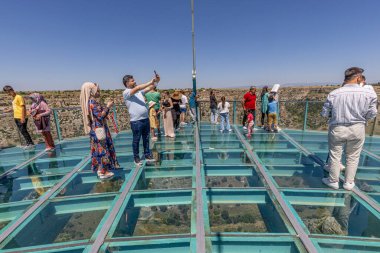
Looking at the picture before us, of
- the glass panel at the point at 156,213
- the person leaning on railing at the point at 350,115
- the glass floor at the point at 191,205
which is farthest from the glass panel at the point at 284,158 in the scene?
the glass panel at the point at 156,213

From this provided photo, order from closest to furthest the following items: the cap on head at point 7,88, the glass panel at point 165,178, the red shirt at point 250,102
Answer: the glass panel at point 165,178
the cap on head at point 7,88
the red shirt at point 250,102

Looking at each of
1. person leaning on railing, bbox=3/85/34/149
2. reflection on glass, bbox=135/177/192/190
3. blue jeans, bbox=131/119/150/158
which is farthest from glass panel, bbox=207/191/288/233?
person leaning on railing, bbox=3/85/34/149

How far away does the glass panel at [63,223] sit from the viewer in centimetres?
242

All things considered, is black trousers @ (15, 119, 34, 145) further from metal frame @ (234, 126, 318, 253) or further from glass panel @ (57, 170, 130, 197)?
metal frame @ (234, 126, 318, 253)

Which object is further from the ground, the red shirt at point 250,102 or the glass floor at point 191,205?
the red shirt at point 250,102

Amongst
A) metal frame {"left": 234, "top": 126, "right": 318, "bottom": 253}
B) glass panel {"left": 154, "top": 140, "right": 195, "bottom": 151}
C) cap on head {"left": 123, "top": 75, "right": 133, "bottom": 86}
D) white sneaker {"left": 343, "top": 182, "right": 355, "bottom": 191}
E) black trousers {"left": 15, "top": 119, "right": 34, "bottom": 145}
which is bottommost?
glass panel {"left": 154, "top": 140, "right": 195, "bottom": 151}

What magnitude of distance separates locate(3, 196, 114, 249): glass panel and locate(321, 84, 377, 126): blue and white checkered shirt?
3641 mm

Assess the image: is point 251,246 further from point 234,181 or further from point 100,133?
point 100,133

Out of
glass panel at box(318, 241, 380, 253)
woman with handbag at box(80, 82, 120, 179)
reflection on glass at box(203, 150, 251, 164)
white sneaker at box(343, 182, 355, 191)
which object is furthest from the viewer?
reflection on glass at box(203, 150, 251, 164)

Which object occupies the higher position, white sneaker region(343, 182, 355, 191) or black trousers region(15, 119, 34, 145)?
black trousers region(15, 119, 34, 145)

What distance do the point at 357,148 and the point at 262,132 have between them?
14.6 ft

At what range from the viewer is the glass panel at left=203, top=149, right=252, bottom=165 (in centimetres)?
460

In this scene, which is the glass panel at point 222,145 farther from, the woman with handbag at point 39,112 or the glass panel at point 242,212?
the woman with handbag at point 39,112

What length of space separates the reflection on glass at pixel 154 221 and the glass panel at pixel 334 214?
1.55m
